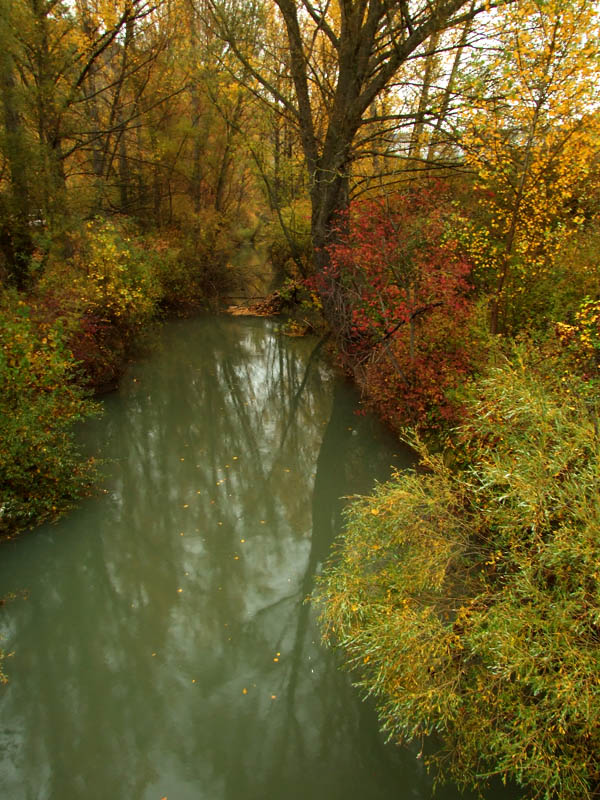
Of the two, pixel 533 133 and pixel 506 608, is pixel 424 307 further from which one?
pixel 506 608

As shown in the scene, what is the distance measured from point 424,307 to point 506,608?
19.9ft

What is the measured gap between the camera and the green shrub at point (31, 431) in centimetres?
578

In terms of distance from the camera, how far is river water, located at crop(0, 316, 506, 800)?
3896mm

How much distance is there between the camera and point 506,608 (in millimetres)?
3172

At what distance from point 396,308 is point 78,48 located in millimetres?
9154

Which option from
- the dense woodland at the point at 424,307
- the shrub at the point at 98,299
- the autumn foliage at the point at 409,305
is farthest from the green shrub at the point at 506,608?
the shrub at the point at 98,299

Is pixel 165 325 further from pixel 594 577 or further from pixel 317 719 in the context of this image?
pixel 594 577

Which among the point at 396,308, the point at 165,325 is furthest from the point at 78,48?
the point at 396,308

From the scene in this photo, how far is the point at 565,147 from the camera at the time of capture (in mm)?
6941

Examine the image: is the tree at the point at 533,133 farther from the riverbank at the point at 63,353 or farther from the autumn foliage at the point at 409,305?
the riverbank at the point at 63,353

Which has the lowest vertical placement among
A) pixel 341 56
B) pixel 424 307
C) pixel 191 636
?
pixel 191 636

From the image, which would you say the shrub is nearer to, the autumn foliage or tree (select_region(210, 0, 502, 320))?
tree (select_region(210, 0, 502, 320))

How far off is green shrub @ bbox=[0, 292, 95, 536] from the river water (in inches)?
13.2

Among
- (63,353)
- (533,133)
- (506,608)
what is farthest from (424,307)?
(63,353)
